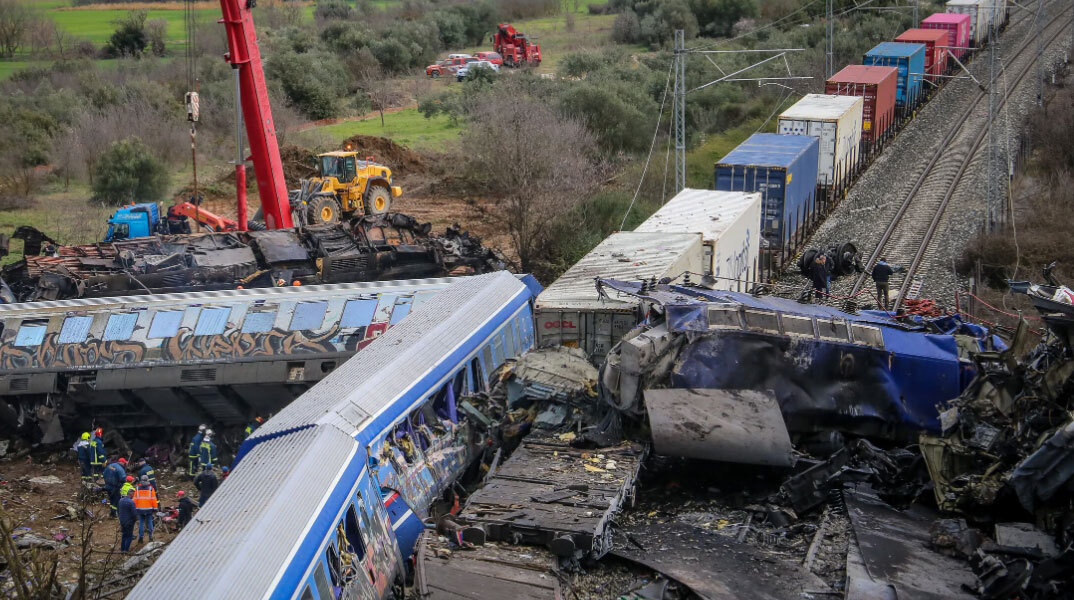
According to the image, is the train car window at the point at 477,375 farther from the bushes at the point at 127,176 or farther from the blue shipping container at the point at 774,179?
the bushes at the point at 127,176

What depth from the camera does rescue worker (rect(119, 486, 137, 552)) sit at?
13.7 meters

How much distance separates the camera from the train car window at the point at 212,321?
17328mm

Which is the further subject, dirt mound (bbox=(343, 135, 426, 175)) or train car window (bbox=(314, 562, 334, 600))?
dirt mound (bbox=(343, 135, 426, 175))

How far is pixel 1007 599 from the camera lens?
9.39 meters

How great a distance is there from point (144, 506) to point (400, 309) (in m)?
5.47

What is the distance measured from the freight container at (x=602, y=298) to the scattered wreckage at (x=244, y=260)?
5747mm

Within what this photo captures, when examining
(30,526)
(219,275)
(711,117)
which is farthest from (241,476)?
(711,117)

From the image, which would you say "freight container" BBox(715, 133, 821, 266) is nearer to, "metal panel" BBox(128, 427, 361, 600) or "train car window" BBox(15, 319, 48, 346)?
"train car window" BBox(15, 319, 48, 346)

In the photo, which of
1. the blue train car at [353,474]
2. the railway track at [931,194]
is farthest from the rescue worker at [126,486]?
the railway track at [931,194]

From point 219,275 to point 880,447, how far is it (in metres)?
14.3

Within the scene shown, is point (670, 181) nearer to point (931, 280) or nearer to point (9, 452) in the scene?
point (931, 280)

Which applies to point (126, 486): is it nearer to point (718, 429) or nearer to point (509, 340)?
point (509, 340)

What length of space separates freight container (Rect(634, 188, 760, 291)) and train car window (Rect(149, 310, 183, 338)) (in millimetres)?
9221

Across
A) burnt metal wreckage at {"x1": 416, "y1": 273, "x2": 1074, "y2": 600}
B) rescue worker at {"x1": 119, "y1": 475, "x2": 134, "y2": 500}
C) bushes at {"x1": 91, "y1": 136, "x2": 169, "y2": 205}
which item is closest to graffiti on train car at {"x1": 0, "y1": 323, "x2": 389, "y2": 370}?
rescue worker at {"x1": 119, "y1": 475, "x2": 134, "y2": 500}
